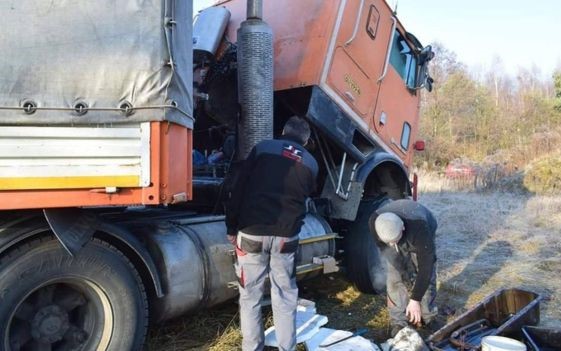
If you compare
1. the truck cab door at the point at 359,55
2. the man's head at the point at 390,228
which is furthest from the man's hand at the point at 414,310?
the truck cab door at the point at 359,55

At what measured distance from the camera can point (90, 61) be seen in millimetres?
2635

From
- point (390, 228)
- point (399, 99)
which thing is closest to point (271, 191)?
point (390, 228)

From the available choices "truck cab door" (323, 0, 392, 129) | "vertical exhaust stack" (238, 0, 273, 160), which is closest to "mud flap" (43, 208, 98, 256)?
"vertical exhaust stack" (238, 0, 273, 160)

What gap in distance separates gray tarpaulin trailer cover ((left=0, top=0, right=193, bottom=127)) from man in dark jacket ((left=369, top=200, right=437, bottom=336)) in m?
1.75

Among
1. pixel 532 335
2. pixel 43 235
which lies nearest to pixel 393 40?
pixel 532 335

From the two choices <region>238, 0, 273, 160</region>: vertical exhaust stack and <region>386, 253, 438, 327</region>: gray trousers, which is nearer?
<region>386, 253, 438, 327</region>: gray trousers

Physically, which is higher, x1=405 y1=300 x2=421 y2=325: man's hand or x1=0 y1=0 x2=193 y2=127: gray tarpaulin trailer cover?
x1=0 y1=0 x2=193 y2=127: gray tarpaulin trailer cover

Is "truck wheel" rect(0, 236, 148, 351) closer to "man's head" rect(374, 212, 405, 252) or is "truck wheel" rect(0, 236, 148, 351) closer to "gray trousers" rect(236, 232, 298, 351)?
"gray trousers" rect(236, 232, 298, 351)

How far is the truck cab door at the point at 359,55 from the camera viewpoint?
188 inches

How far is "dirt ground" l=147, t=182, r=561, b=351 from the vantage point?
4.05 metres

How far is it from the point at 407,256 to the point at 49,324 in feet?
8.52

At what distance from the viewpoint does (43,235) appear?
2.84m

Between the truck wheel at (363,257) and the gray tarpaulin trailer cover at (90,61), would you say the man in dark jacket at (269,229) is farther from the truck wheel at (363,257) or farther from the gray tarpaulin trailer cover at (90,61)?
the truck wheel at (363,257)

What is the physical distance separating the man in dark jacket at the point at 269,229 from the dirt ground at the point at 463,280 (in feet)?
1.96
